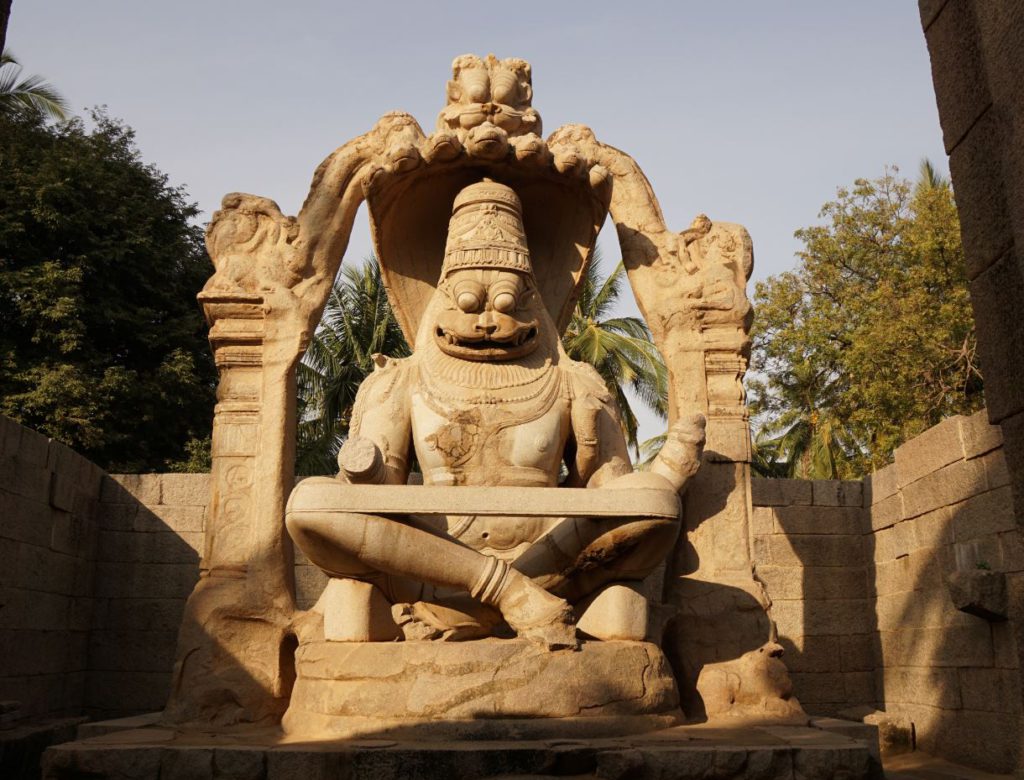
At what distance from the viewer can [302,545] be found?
4875mm

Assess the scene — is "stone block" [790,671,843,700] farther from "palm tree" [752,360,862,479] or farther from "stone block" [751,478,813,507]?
"palm tree" [752,360,862,479]

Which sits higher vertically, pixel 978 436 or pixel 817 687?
pixel 978 436

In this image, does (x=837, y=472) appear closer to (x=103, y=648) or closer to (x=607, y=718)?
(x=103, y=648)

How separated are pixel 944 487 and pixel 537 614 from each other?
410 cm

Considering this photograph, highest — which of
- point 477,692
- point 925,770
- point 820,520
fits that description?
point 820,520

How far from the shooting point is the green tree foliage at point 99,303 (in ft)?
47.3

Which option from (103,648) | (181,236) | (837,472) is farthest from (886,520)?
(181,236)

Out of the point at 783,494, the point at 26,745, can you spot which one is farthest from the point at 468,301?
the point at 783,494

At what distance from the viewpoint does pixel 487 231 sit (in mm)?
6160

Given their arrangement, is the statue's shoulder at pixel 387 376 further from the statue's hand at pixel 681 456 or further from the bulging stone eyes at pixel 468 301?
the statue's hand at pixel 681 456

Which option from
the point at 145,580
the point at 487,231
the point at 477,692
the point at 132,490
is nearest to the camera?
the point at 477,692

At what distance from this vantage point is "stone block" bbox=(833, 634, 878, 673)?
346 inches

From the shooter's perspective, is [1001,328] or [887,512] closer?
[1001,328]

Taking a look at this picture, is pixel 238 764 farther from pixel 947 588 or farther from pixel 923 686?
pixel 923 686
